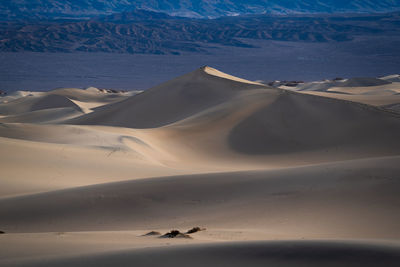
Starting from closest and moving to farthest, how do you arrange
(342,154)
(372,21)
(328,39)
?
(342,154), (328,39), (372,21)

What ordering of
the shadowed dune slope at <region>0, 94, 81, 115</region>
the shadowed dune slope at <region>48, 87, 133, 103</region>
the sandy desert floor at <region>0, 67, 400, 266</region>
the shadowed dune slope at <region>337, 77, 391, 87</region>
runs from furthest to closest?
1. the shadowed dune slope at <region>337, 77, 391, 87</region>
2. the shadowed dune slope at <region>48, 87, 133, 103</region>
3. the shadowed dune slope at <region>0, 94, 81, 115</region>
4. the sandy desert floor at <region>0, 67, 400, 266</region>

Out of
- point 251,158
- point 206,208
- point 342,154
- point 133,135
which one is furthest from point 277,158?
point 206,208

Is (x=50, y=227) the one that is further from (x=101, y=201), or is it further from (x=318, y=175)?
(x=318, y=175)

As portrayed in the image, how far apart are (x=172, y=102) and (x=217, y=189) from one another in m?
15.9

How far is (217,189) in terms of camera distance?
9062 mm

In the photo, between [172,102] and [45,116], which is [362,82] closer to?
[172,102]

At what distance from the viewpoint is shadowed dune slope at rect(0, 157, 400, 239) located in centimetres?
720

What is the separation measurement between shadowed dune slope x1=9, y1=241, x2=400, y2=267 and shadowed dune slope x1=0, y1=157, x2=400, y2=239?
1.65 metres

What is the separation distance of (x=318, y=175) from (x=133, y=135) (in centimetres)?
869

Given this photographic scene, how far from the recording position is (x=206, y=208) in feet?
27.5

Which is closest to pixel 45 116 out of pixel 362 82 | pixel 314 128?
pixel 314 128

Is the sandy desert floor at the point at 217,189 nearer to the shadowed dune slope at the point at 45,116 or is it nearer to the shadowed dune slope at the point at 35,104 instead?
the shadowed dune slope at the point at 45,116

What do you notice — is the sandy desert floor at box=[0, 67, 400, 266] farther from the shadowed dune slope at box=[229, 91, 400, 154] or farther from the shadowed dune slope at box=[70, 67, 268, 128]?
the shadowed dune slope at box=[70, 67, 268, 128]

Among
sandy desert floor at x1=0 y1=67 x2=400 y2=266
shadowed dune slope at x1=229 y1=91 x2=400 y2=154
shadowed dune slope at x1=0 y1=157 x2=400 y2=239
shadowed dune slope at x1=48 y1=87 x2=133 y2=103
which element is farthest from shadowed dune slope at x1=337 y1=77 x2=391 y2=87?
shadowed dune slope at x1=0 y1=157 x2=400 y2=239
